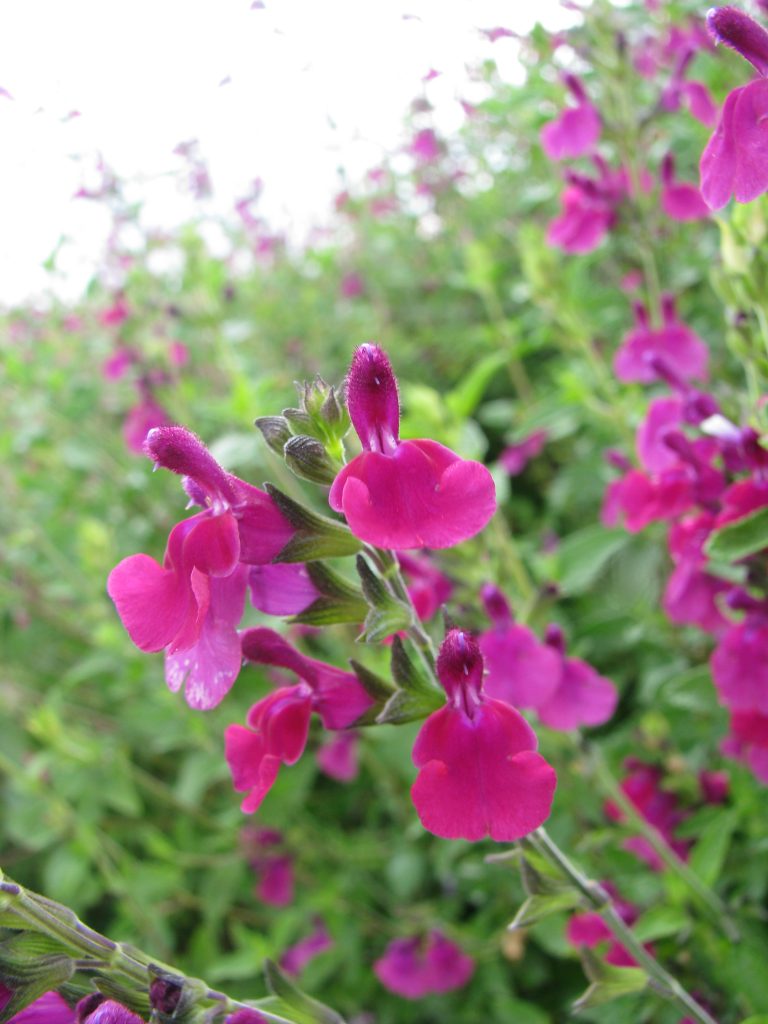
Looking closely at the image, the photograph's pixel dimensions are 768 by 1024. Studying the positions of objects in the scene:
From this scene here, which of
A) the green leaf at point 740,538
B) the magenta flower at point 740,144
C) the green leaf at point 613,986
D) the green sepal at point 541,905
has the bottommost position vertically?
the green leaf at point 613,986

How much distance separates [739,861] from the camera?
1759 mm

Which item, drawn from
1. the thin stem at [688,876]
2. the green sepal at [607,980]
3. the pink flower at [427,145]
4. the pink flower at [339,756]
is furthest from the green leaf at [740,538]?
the pink flower at [427,145]

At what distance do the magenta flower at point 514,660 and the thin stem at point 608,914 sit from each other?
1.11 ft

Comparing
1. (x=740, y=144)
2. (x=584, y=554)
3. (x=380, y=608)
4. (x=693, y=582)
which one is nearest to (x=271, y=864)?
(x=584, y=554)

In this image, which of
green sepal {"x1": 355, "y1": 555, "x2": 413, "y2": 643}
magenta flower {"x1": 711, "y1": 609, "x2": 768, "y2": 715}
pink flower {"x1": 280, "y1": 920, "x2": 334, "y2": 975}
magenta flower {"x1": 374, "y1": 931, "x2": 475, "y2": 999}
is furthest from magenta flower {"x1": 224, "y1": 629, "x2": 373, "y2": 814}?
pink flower {"x1": 280, "y1": 920, "x2": 334, "y2": 975}

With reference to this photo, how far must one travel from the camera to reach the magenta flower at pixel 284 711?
929 millimetres

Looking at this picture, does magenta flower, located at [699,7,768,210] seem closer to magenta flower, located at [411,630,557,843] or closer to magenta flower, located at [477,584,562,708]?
magenta flower, located at [411,630,557,843]

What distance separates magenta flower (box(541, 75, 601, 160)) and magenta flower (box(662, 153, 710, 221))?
212 mm

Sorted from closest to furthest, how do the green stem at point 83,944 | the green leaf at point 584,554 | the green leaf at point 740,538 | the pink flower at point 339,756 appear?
1. the green stem at point 83,944
2. the green leaf at point 740,538
3. the green leaf at point 584,554
4. the pink flower at point 339,756

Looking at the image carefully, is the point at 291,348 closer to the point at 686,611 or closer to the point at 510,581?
the point at 510,581

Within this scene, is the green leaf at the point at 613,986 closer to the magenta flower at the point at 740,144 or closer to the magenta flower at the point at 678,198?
the magenta flower at the point at 740,144

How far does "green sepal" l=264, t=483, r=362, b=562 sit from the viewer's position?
0.87m

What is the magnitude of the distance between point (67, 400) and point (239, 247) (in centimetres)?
230

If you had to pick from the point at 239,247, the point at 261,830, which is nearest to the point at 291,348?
the point at 239,247
